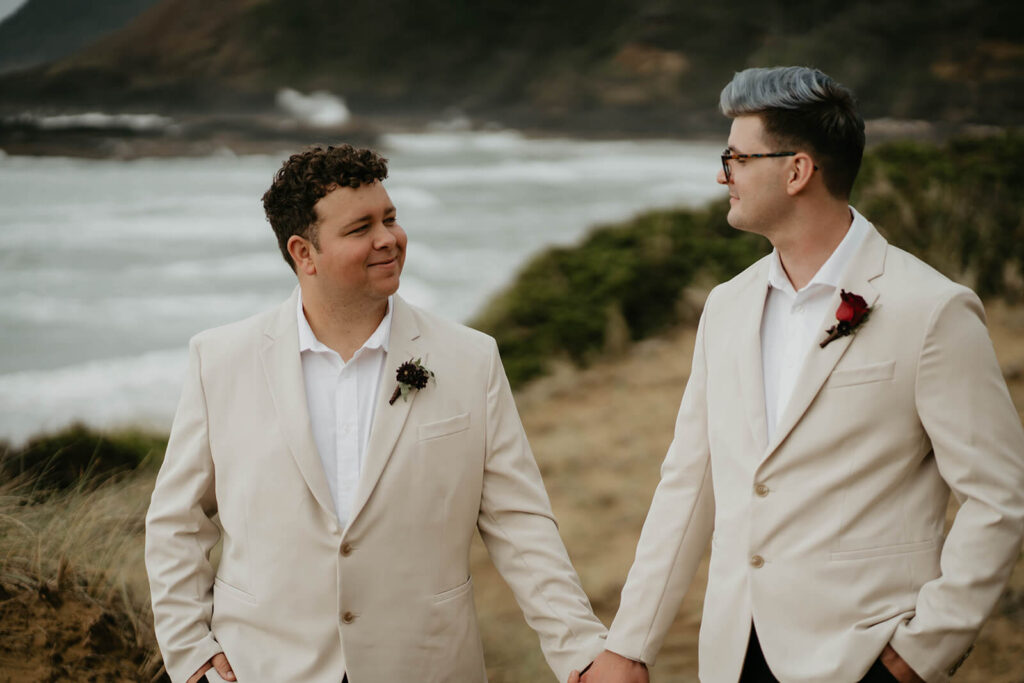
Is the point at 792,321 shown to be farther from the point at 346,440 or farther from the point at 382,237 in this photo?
the point at 346,440

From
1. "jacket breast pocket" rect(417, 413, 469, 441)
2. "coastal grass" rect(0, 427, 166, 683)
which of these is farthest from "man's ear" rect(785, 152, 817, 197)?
"coastal grass" rect(0, 427, 166, 683)

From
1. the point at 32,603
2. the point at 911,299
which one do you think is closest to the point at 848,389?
the point at 911,299

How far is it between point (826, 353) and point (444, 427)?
878mm

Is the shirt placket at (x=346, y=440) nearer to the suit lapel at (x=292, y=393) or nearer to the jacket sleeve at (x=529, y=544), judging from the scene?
the suit lapel at (x=292, y=393)

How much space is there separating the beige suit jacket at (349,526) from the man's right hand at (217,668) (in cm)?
2

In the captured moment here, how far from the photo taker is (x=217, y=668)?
8.20 feet

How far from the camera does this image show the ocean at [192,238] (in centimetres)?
533

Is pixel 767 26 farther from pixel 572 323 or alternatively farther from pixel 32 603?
pixel 32 603

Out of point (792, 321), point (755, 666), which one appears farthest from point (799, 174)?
point (755, 666)

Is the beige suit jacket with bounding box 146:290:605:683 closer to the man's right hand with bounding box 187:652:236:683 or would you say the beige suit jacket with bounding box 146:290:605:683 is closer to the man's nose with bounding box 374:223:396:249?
the man's right hand with bounding box 187:652:236:683

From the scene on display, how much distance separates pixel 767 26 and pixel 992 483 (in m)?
5.54

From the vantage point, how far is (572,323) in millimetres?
6949

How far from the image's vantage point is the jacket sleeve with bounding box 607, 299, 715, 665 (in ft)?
8.32

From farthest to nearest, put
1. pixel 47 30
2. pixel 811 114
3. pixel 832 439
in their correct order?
pixel 47 30, pixel 811 114, pixel 832 439
